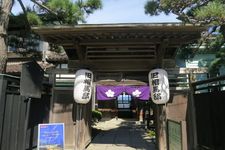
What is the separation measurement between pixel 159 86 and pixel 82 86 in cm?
270

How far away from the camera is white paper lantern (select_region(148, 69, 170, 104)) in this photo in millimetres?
10125

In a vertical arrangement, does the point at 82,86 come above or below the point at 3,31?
below

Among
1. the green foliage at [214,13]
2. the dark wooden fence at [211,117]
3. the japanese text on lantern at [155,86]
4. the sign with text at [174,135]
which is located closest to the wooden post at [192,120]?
the dark wooden fence at [211,117]

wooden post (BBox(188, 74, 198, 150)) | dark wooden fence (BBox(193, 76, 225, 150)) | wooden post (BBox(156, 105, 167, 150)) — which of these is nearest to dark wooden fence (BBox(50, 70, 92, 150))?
wooden post (BBox(156, 105, 167, 150))

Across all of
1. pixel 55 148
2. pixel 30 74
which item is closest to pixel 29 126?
pixel 55 148

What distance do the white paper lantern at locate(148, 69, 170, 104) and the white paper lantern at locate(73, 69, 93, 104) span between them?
226 cm

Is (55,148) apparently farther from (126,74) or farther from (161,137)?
(126,74)

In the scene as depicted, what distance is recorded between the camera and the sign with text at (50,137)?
780 centimetres

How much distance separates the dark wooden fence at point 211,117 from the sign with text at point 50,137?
4.35 m

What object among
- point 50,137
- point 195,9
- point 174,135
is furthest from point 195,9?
point 50,137

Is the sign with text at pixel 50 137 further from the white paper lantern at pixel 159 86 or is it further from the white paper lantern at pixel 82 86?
the white paper lantern at pixel 159 86

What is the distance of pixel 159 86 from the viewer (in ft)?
33.4

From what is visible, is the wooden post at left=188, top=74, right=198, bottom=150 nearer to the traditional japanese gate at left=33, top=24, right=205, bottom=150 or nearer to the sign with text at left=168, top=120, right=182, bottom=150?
the traditional japanese gate at left=33, top=24, right=205, bottom=150

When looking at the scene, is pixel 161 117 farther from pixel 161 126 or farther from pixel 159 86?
pixel 159 86
